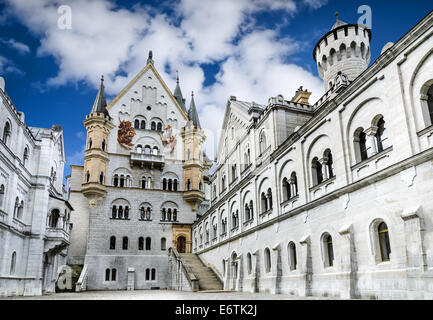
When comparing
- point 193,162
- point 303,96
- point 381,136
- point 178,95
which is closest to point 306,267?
point 381,136

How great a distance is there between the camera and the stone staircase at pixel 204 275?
34.0 m

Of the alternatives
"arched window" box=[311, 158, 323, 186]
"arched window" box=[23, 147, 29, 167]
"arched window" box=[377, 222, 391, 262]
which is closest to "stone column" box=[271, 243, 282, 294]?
"arched window" box=[311, 158, 323, 186]

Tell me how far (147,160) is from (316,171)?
32855mm

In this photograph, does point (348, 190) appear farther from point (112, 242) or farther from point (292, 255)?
point (112, 242)

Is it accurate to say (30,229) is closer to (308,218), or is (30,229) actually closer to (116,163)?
(116,163)

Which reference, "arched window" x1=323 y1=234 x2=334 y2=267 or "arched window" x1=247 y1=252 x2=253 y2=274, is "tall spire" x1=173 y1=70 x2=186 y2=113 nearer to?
"arched window" x1=247 y1=252 x2=253 y2=274

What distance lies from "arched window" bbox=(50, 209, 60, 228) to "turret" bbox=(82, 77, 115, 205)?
1005cm

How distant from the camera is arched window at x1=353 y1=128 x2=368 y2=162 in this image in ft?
60.2

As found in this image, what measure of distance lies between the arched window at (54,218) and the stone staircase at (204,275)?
47.3 ft

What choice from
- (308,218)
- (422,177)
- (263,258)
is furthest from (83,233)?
(422,177)

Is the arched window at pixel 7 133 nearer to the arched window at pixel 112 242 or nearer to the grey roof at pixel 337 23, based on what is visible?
the arched window at pixel 112 242

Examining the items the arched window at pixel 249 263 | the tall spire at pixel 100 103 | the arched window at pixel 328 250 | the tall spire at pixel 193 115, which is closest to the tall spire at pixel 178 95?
the tall spire at pixel 193 115

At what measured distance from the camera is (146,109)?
55.0 m

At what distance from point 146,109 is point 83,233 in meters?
19.7
